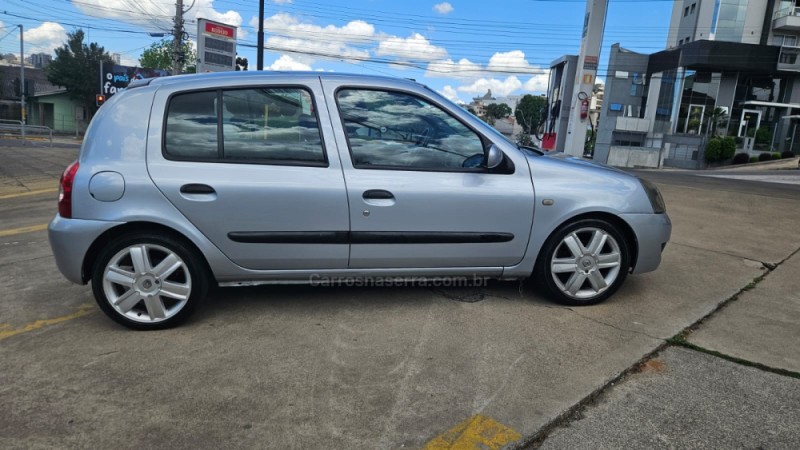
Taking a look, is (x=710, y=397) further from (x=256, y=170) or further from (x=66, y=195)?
(x=66, y=195)

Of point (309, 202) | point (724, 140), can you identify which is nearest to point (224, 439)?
point (309, 202)

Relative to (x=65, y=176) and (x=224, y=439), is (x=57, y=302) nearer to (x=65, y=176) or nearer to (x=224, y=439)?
(x=65, y=176)

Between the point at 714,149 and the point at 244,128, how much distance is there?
43185 mm

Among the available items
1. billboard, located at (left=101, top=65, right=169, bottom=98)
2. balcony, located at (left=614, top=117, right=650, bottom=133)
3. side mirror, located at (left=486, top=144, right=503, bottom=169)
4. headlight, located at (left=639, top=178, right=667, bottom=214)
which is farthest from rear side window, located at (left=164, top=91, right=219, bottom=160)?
balcony, located at (left=614, top=117, right=650, bottom=133)

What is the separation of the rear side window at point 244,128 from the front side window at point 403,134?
10.4 inches

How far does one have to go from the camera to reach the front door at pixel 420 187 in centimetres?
345

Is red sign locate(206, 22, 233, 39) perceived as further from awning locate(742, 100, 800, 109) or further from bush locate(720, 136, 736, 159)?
awning locate(742, 100, 800, 109)

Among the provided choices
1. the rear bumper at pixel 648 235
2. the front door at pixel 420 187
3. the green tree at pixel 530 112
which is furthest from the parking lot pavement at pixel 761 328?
the green tree at pixel 530 112

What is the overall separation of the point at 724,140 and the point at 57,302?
44076mm

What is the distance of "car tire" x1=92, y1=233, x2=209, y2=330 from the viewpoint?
322 cm

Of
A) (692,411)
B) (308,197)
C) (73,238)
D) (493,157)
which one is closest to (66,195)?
(73,238)

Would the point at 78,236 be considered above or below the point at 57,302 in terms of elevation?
above

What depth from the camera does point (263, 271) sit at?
11.4 ft

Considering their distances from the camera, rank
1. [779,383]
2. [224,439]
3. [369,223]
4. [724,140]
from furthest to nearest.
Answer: [724,140], [369,223], [779,383], [224,439]
